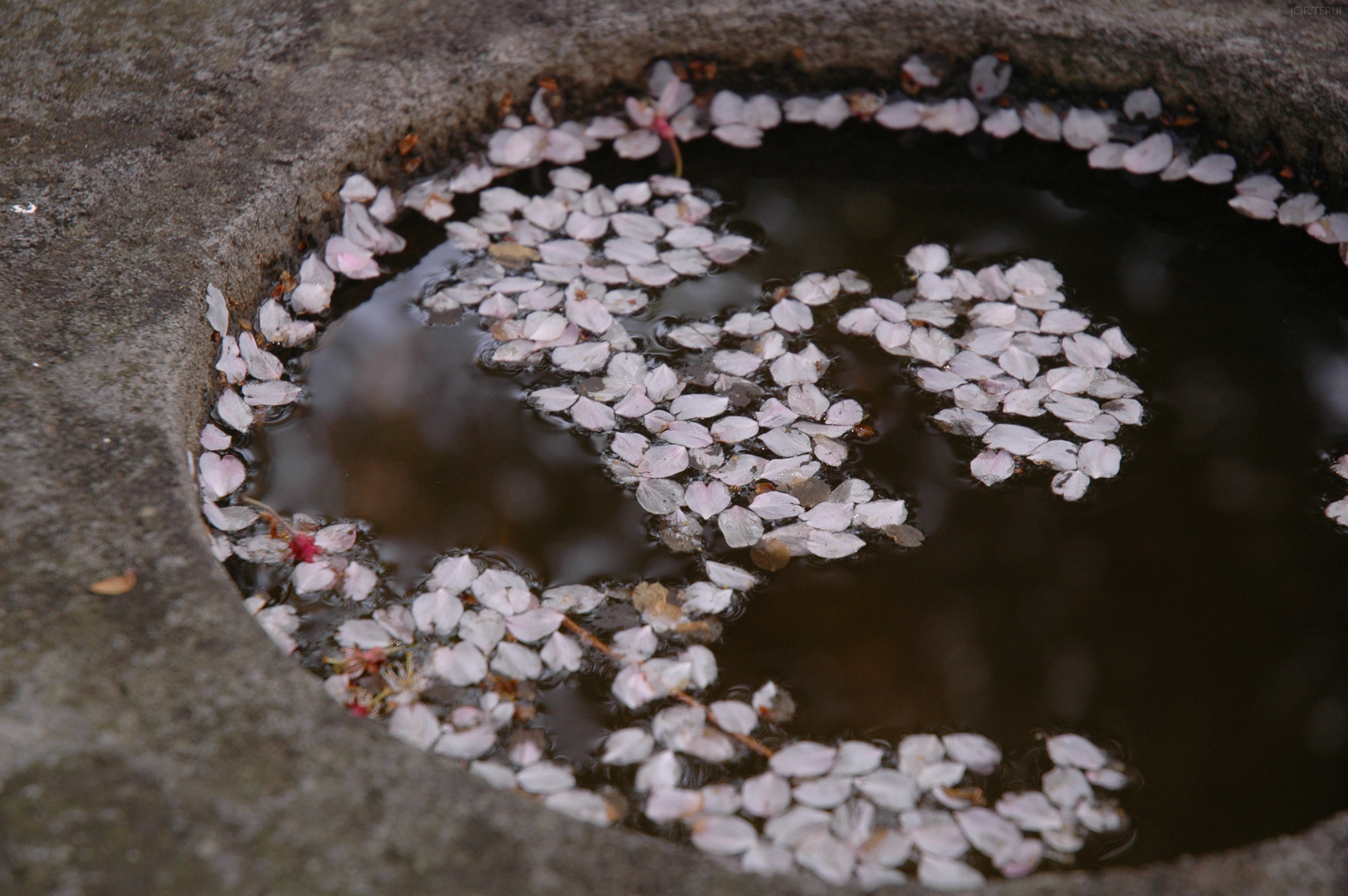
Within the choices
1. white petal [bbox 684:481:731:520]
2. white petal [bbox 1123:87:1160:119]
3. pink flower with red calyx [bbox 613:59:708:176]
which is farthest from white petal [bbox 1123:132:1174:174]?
white petal [bbox 684:481:731:520]

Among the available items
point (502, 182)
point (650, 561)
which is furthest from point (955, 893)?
point (502, 182)

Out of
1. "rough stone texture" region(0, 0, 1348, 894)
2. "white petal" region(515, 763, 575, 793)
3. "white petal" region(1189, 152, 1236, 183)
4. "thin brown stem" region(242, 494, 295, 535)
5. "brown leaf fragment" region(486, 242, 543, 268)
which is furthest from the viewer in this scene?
"white petal" region(1189, 152, 1236, 183)

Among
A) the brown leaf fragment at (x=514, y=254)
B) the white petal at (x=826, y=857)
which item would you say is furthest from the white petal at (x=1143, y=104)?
the white petal at (x=826, y=857)

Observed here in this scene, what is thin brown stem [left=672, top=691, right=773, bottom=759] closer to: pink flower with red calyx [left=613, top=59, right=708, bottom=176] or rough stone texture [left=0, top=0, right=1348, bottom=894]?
rough stone texture [left=0, top=0, right=1348, bottom=894]

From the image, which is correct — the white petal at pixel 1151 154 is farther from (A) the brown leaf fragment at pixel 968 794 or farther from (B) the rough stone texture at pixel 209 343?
(A) the brown leaf fragment at pixel 968 794

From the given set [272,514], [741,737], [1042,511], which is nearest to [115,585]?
[272,514]

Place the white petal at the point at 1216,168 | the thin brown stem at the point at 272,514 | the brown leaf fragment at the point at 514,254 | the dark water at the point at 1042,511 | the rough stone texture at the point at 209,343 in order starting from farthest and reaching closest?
the white petal at the point at 1216,168 → the brown leaf fragment at the point at 514,254 → the thin brown stem at the point at 272,514 → the dark water at the point at 1042,511 → the rough stone texture at the point at 209,343
